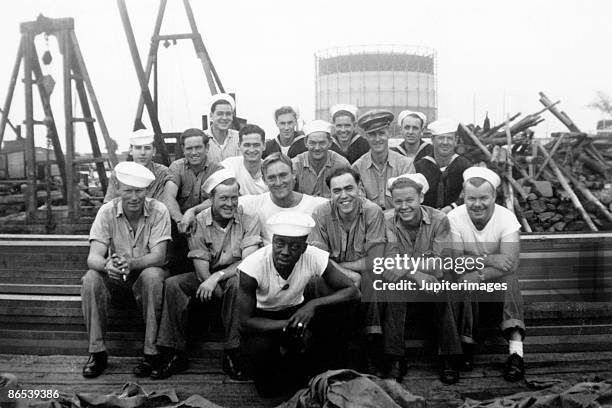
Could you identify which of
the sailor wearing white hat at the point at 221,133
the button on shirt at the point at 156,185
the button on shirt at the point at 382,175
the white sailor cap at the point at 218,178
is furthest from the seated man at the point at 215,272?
the sailor wearing white hat at the point at 221,133

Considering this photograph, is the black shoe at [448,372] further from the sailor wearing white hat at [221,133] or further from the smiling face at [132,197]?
the sailor wearing white hat at [221,133]

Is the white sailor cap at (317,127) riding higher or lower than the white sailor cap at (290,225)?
higher

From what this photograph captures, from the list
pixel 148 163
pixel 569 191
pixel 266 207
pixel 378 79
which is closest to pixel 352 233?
pixel 266 207

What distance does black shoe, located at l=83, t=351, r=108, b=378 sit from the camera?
330cm

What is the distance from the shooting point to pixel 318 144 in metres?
4.11

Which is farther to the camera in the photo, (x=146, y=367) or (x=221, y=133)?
(x=221, y=133)

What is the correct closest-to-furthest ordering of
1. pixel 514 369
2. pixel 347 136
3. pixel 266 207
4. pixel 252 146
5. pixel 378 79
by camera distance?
pixel 514 369, pixel 266 207, pixel 252 146, pixel 347 136, pixel 378 79

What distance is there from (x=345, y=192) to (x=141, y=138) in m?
1.65

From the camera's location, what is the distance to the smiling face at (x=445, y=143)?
170 inches

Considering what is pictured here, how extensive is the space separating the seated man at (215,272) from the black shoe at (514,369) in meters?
1.44

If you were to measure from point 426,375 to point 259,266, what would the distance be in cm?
114

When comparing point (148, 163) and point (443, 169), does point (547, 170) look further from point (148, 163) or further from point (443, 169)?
point (148, 163)

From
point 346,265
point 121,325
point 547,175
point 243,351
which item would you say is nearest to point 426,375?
point 346,265

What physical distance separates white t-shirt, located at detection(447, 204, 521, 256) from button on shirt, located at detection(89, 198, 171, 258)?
1728 mm
